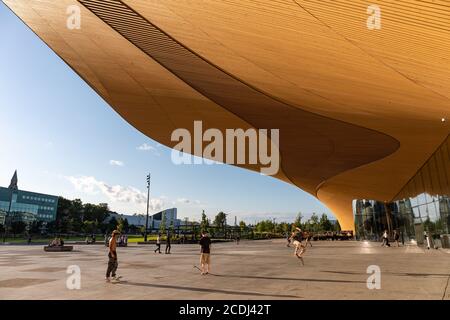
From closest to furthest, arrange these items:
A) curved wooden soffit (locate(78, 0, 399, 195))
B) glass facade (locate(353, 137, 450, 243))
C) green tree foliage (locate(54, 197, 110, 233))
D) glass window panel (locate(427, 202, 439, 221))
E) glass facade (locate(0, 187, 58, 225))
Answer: curved wooden soffit (locate(78, 0, 399, 195)) < glass facade (locate(353, 137, 450, 243)) < glass window panel (locate(427, 202, 439, 221)) < glass facade (locate(0, 187, 58, 225)) < green tree foliage (locate(54, 197, 110, 233))

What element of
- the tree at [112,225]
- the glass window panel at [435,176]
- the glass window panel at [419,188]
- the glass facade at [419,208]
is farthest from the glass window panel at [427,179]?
the tree at [112,225]

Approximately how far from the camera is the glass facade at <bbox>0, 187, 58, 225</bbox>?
93.2m

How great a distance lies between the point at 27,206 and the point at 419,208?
10606cm

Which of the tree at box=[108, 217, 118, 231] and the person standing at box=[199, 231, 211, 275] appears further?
the tree at box=[108, 217, 118, 231]

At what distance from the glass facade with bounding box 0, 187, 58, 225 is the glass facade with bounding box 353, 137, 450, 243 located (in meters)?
87.8

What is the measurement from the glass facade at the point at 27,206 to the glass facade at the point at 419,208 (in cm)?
8782

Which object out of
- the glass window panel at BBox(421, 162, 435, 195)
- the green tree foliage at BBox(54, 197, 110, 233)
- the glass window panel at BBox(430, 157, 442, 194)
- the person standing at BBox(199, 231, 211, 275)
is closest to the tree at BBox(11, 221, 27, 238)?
the green tree foliage at BBox(54, 197, 110, 233)

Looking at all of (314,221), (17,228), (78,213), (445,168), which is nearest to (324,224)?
(314,221)

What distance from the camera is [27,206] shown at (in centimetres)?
10269

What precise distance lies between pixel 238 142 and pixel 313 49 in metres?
16.1

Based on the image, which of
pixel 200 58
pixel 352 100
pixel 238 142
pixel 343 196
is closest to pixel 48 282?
pixel 200 58

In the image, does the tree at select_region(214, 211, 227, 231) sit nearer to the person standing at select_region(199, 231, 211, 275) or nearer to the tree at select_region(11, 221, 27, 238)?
the tree at select_region(11, 221, 27, 238)

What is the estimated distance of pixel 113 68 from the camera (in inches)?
619

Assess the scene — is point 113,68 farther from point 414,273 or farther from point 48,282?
point 414,273
